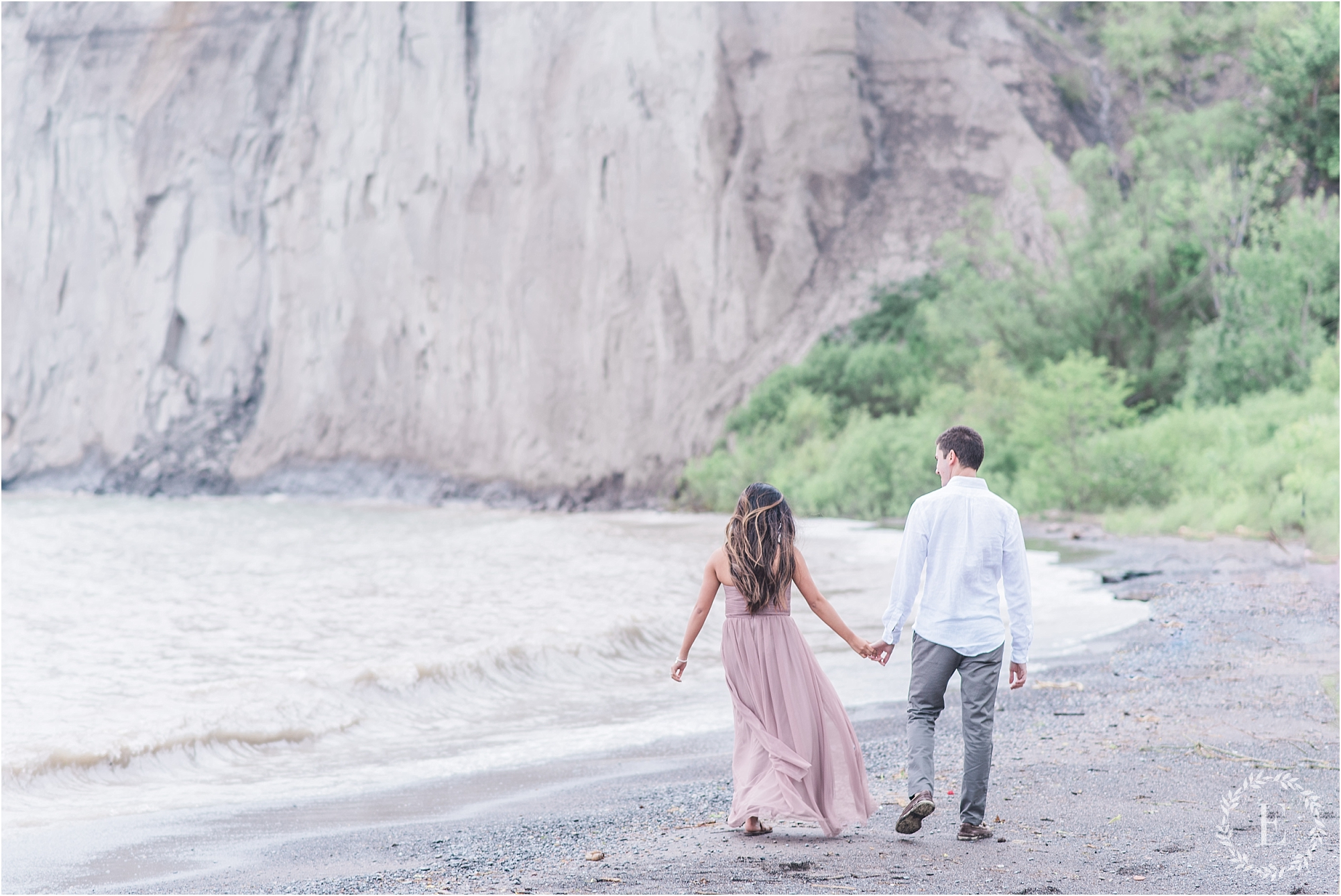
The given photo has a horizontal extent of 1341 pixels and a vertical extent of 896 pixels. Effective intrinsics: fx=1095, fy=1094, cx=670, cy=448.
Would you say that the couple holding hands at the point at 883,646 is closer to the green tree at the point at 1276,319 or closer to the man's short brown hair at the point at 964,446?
the man's short brown hair at the point at 964,446

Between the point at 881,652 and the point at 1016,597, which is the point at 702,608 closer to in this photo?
the point at 881,652

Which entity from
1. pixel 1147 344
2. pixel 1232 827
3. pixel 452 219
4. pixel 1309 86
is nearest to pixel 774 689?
pixel 1232 827

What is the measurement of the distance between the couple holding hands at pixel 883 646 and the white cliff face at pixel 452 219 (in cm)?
3290

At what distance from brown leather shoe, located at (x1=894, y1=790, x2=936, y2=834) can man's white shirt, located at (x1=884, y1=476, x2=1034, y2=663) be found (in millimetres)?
615

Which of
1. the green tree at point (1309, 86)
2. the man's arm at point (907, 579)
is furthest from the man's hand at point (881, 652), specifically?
the green tree at point (1309, 86)

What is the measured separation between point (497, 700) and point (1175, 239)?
23.3 metres

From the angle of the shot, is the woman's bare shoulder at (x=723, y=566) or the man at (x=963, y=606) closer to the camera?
the man at (x=963, y=606)

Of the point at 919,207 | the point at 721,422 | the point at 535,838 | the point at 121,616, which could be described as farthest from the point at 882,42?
the point at 535,838

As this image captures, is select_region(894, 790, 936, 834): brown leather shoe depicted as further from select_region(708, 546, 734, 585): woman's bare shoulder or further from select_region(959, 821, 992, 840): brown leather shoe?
select_region(708, 546, 734, 585): woman's bare shoulder

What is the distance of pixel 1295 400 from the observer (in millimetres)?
18938

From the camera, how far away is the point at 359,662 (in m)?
9.69

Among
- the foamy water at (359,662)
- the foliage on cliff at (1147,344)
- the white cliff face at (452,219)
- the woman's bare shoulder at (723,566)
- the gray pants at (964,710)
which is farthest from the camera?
the white cliff face at (452,219)

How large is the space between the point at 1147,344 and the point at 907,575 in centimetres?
2507

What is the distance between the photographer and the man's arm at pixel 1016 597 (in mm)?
4422
